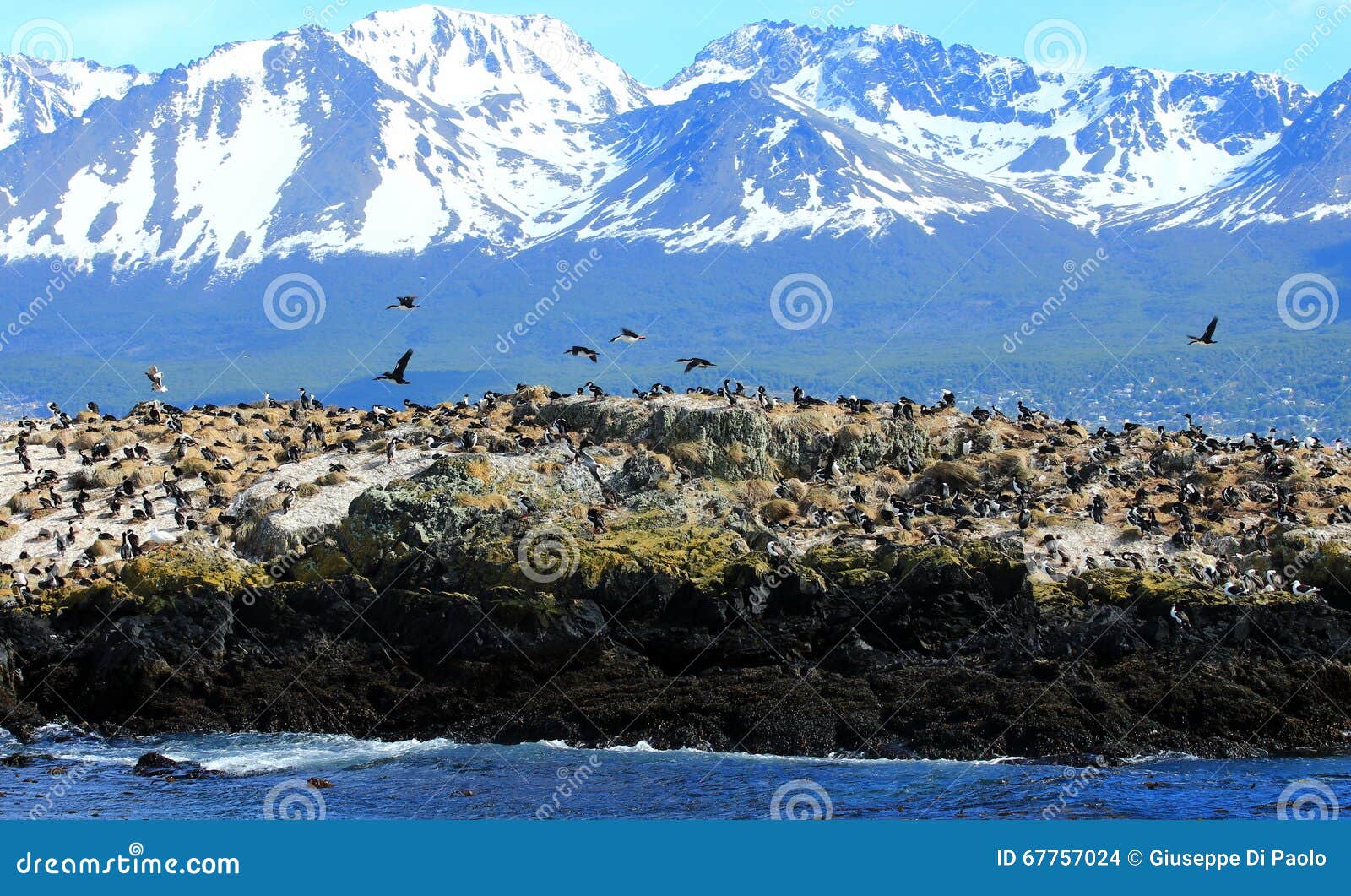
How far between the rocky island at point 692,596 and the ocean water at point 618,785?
3.92ft

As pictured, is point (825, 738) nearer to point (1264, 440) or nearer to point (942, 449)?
point (942, 449)

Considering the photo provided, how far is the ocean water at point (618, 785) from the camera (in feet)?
101

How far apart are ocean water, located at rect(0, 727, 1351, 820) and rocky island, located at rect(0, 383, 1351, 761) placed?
120 centimetres

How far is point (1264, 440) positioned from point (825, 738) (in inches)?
1138

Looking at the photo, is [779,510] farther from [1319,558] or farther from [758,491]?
[1319,558]

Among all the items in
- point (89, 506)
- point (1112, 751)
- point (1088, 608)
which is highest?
point (89, 506)

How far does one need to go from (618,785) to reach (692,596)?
9.20m

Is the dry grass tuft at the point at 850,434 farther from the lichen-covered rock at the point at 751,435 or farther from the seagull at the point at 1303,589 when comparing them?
the seagull at the point at 1303,589

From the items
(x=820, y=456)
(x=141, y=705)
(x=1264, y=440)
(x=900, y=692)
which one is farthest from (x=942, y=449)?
(x=141, y=705)

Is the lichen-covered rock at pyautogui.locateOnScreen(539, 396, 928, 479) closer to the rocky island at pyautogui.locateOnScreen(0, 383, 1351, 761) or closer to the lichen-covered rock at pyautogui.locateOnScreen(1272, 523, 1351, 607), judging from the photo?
the rocky island at pyautogui.locateOnScreen(0, 383, 1351, 761)

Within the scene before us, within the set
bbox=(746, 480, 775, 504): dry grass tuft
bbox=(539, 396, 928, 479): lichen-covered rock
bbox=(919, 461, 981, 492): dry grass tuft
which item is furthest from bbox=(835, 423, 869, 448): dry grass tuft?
bbox=(746, 480, 775, 504): dry grass tuft

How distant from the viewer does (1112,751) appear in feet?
114


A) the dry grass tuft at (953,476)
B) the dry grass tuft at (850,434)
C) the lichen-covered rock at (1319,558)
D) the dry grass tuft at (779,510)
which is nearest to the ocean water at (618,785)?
the lichen-covered rock at (1319,558)

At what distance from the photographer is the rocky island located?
37.2m
